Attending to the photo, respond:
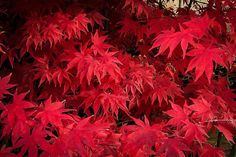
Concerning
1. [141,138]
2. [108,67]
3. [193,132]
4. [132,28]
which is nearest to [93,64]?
[108,67]

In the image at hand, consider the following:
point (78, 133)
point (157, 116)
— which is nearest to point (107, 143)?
point (78, 133)

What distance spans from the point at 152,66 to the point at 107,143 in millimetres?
683

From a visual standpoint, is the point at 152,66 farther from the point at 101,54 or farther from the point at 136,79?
the point at 101,54

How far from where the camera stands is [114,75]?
2.01 m

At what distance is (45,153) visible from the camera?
1.54 meters

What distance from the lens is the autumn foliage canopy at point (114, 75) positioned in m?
1.67

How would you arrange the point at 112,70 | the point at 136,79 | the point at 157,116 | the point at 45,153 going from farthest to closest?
A: the point at 157,116, the point at 136,79, the point at 112,70, the point at 45,153

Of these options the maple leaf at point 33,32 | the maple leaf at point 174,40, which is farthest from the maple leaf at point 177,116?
the maple leaf at point 33,32

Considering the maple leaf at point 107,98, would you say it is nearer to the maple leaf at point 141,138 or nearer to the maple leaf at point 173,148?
the maple leaf at point 141,138

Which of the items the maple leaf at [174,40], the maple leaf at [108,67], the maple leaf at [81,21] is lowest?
the maple leaf at [108,67]

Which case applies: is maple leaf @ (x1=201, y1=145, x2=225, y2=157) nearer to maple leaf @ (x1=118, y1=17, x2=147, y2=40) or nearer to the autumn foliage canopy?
the autumn foliage canopy

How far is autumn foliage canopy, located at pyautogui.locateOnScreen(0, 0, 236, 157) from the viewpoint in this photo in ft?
5.48

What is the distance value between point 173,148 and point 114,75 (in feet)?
2.16

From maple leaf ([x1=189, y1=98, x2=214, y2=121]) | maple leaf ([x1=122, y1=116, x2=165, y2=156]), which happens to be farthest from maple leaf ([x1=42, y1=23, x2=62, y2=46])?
maple leaf ([x1=189, y1=98, x2=214, y2=121])
